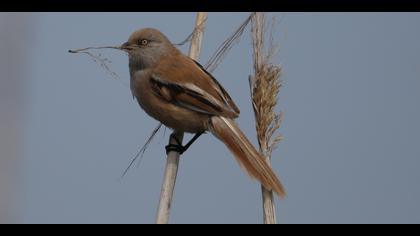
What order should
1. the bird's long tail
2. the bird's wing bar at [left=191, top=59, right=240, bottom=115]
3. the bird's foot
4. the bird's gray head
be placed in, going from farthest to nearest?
the bird's gray head → the bird's wing bar at [left=191, top=59, right=240, bottom=115] → the bird's foot → the bird's long tail

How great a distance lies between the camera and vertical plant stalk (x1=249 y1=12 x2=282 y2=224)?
2994 millimetres

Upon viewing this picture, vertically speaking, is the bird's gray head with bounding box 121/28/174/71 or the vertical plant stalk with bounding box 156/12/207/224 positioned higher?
the bird's gray head with bounding box 121/28/174/71

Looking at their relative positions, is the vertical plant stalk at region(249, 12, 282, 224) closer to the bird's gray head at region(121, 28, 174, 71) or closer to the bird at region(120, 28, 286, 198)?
the bird at region(120, 28, 286, 198)

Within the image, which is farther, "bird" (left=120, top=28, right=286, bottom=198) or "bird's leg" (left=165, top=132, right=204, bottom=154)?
"bird" (left=120, top=28, right=286, bottom=198)

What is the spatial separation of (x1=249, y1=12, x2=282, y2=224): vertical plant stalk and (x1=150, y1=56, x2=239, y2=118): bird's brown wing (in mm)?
710

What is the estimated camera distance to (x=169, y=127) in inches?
159

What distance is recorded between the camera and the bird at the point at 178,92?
3.76 meters

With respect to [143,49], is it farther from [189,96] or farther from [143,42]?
[189,96]

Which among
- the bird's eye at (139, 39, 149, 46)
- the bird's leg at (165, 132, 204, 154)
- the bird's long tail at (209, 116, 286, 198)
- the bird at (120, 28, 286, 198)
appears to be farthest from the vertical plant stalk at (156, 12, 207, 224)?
the bird's eye at (139, 39, 149, 46)

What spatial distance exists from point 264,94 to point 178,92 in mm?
1034

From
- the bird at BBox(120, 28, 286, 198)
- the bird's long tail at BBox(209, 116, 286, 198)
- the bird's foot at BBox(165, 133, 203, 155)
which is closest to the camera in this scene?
the bird's long tail at BBox(209, 116, 286, 198)

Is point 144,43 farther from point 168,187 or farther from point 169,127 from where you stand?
point 168,187

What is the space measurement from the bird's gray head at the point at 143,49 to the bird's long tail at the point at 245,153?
70 cm
